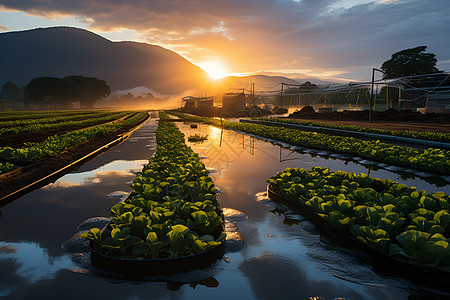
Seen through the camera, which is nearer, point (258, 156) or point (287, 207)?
point (287, 207)

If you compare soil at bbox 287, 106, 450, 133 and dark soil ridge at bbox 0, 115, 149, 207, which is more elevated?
soil at bbox 287, 106, 450, 133

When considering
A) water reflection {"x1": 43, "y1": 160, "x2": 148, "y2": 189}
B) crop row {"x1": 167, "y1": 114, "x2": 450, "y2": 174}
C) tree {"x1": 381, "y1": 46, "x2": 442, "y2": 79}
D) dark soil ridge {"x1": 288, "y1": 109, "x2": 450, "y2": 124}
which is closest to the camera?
water reflection {"x1": 43, "y1": 160, "x2": 148, "y2": 189}

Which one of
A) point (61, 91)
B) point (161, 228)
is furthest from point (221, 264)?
point (61, 91)

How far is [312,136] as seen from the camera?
44.8ft

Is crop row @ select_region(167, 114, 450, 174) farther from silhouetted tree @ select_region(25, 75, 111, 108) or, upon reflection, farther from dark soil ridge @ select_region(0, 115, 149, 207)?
silhouetted tree @ select_region(25, 75, 111, 108)

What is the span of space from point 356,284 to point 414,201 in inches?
85.6

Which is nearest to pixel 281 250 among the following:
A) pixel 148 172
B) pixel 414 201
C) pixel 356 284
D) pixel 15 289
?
pixel 356 284

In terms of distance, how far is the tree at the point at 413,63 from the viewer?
190 ft

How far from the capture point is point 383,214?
12.5ft

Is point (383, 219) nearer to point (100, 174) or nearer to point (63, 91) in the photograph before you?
point (100, 174)

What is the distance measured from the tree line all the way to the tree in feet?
319

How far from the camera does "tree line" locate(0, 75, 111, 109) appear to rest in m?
92.4

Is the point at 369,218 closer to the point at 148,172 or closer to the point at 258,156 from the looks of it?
the point at 148,172

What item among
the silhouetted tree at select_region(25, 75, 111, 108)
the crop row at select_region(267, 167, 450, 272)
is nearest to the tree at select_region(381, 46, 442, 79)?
the crop row at select_region(267, 167, 450, 272)
